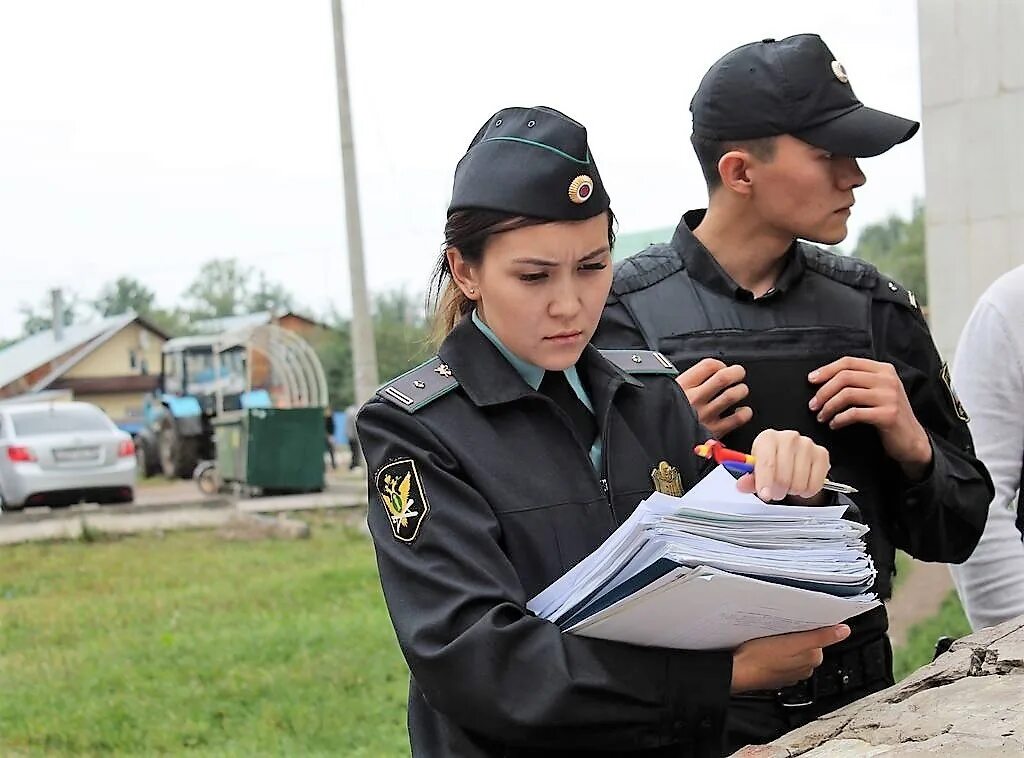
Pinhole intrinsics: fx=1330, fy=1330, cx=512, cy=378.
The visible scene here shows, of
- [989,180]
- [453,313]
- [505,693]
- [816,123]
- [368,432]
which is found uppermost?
[989,180]

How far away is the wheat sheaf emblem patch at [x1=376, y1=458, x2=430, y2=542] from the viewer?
124 cm

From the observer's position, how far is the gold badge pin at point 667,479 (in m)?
1.39

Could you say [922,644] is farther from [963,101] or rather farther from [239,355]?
[239,355]

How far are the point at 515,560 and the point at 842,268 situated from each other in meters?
0.84

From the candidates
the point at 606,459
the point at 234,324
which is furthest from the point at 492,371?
the point at 234,324

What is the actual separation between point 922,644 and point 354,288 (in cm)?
731

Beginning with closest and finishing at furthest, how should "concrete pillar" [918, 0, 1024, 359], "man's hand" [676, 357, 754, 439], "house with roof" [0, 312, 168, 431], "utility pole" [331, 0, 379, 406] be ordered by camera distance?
1. "man's hand" [676, 357, 754, 439]
2. "concrete pillar" [918, 0, 1024, 359]
3. "utility pole" [331, 0, 379, 406]
4. "house with roof" [0, 312, 168, 431]

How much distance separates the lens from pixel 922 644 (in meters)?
5.36

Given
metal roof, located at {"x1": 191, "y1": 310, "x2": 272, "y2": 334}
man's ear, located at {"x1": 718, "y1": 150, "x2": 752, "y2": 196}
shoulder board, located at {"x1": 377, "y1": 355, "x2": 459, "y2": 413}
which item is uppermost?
metal roof, located at {"x1": 191, "y1": 310, "x2": 272, "y2": 334}

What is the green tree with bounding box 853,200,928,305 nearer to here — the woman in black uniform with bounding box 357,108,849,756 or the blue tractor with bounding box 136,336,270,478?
the blue tractor with bounding box 136,336,270,478

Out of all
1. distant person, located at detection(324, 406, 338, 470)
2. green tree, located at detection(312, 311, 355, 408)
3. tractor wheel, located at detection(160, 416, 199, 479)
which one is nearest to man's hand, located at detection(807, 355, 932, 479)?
tractor wheel, located at detection(160, 416, 199, 479)

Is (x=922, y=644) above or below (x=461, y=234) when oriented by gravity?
below

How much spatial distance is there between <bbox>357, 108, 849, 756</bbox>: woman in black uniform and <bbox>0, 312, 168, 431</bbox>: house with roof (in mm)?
22670

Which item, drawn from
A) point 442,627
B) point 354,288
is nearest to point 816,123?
point 442,627
